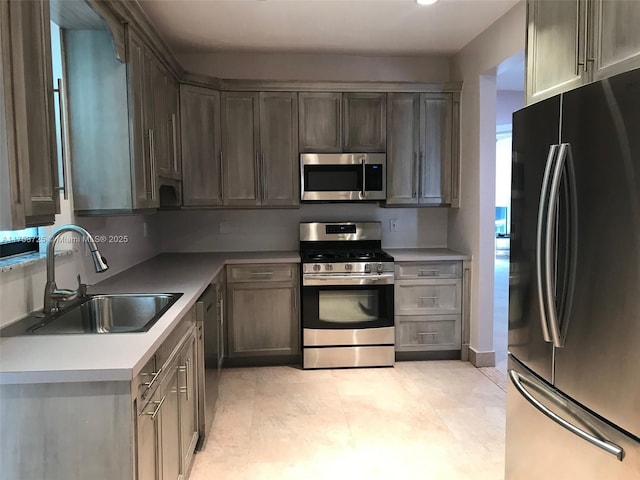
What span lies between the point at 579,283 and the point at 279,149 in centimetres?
291

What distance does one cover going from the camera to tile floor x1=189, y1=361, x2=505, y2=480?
2492 mm

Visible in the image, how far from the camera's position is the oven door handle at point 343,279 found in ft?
12.6

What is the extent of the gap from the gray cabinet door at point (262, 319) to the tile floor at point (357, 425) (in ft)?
0.59

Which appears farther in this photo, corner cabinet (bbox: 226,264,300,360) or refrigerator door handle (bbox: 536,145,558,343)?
corner cabinet (bbox: 226,264,300,360)

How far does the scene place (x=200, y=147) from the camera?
393cm

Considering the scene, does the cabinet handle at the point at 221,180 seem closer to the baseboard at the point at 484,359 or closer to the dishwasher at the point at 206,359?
the dishwasher at the point at 206,359

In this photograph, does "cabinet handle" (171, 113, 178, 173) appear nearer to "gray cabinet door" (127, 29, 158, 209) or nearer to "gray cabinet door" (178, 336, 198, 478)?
"gray cabinet door" (127, 29, 158, 209)

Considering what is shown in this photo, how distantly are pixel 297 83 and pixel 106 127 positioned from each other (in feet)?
6.19

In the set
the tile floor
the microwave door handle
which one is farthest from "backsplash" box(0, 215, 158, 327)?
the microwave door handle

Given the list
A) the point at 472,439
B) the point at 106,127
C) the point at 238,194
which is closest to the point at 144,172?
the point at 106,127

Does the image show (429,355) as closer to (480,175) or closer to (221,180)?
→ (480,175)

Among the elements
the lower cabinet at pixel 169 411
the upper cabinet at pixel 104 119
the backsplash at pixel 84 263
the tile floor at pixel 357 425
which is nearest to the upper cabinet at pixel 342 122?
the backsplash at pixel 84 263

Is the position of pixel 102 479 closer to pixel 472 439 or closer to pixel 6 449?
pixel 6 449

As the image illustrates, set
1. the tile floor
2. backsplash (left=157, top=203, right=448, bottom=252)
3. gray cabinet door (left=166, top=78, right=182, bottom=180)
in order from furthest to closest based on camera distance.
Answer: backsplash (left=157, top=203, right=448, bottom=252), gray cabinet door (left=166, top=78, right=182, bottom=180), the tile floor
